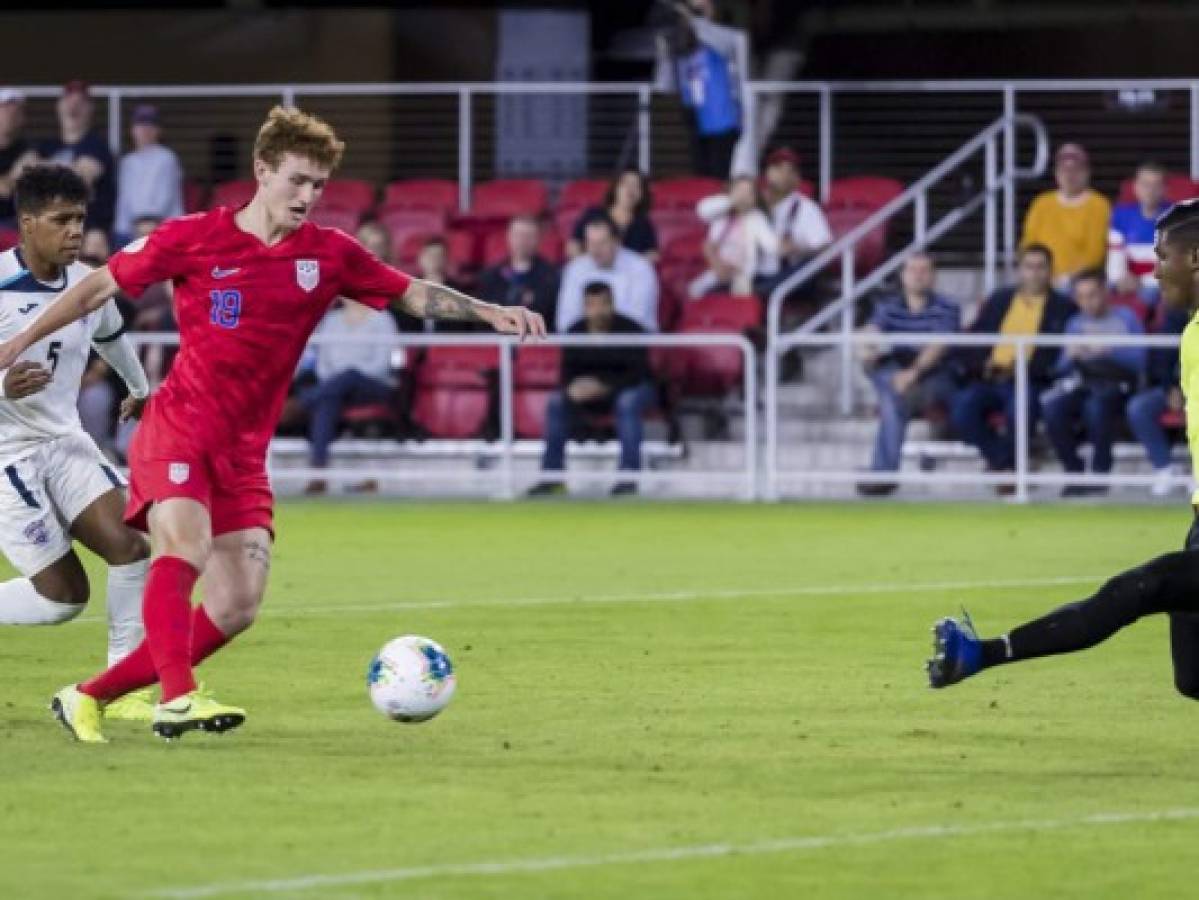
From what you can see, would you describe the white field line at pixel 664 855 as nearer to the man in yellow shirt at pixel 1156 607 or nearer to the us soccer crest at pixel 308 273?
the man in yellow shirt at pixel 1156 607

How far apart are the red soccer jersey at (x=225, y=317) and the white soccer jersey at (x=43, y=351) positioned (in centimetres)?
117

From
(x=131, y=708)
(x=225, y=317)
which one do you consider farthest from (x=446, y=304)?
(x=131, y=708)

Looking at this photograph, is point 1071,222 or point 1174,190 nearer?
point 1071,222

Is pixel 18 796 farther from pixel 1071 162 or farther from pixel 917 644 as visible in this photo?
pixel 1071 162

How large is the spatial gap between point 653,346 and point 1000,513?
108 inches

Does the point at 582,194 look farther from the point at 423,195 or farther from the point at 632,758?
the point at 632,758

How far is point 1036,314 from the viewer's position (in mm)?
22250

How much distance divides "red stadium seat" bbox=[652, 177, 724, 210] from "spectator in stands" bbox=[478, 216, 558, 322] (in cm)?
177

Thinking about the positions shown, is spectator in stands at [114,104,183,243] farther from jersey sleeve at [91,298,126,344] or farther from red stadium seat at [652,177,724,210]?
jersey sleeve at [91,298,126,344]

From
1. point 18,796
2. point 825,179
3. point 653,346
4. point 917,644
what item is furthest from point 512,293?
point 18,796

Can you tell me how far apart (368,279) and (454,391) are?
12.4 metres

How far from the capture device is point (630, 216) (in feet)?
77.7

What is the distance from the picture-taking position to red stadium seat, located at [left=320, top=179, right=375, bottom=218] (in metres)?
25.8

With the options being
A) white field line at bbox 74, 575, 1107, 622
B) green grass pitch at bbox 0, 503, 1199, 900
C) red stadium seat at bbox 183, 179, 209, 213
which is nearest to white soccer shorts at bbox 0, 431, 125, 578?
green grass pitch at bbox 0, 503, 1199, 900
